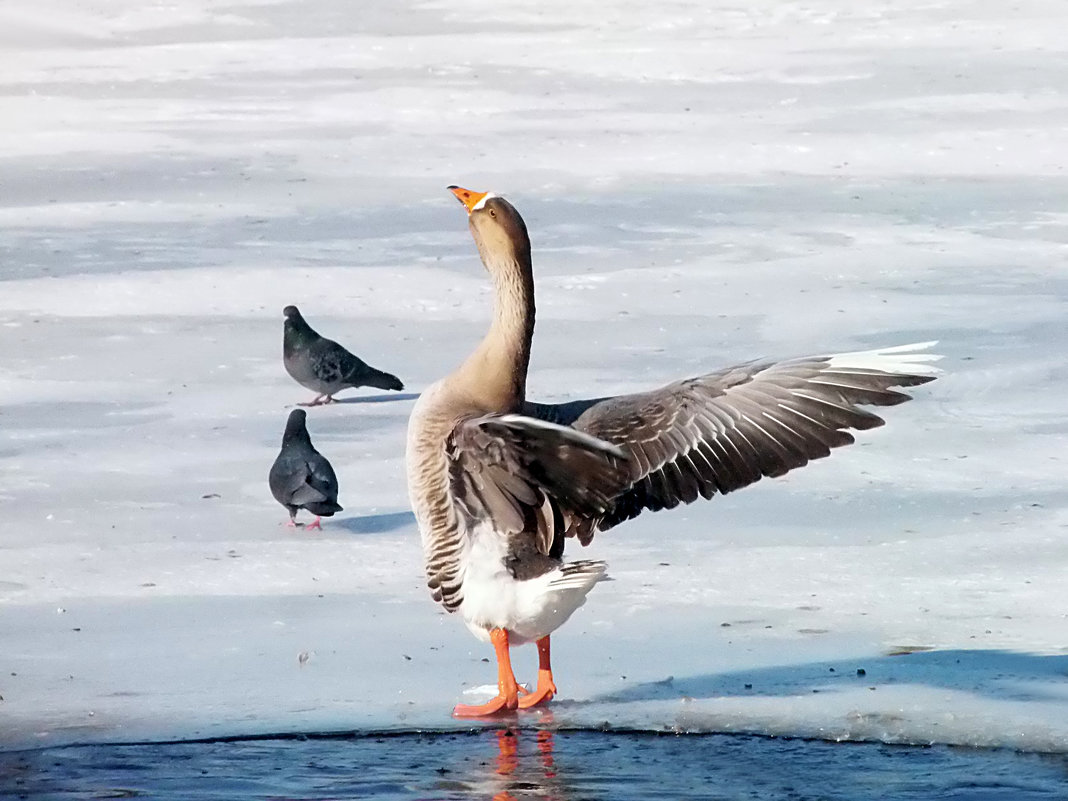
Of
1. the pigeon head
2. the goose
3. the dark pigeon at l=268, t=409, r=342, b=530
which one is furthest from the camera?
the pigeon head

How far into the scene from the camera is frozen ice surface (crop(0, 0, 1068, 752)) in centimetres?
546

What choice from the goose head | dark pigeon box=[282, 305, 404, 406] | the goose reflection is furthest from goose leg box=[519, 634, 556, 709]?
dark pigeon box=[282, 305, 404, 406]

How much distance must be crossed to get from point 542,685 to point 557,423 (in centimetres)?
79

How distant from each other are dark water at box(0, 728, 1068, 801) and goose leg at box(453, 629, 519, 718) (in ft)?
0.22

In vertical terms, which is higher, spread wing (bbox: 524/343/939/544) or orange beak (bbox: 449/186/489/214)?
orange beak (bbox: 449/186/489/214)

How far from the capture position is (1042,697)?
16.9 feet

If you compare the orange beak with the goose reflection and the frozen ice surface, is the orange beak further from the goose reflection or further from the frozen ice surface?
the goose reflection

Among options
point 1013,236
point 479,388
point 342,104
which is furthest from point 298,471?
point 342,104

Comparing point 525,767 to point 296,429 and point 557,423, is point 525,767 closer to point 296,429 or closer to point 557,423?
point 557,423

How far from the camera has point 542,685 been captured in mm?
5246

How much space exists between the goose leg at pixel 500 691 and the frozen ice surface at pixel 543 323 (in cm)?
5

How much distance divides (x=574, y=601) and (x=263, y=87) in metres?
13.3

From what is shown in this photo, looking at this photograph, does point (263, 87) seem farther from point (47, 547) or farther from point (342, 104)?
point (47, 547)

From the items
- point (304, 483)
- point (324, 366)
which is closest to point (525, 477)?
point (304, 483)
